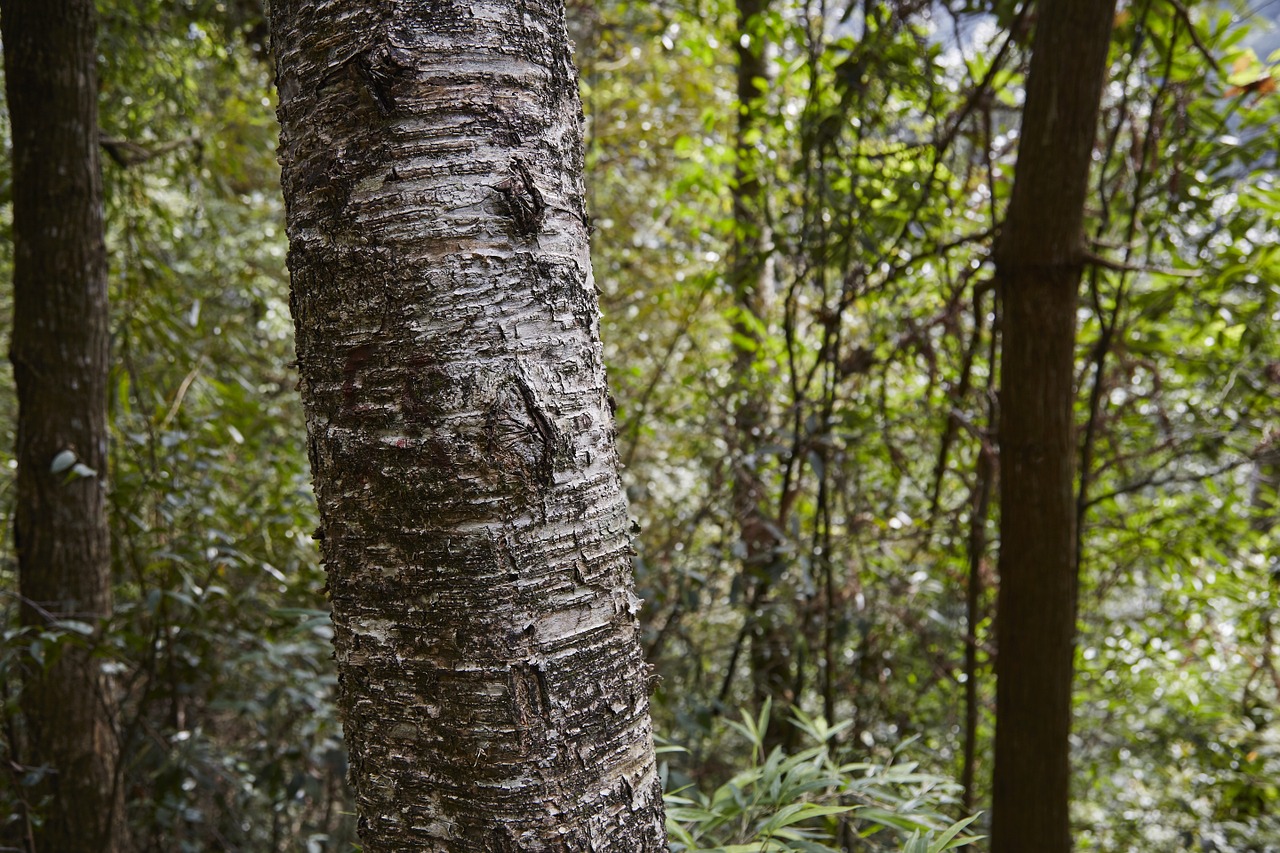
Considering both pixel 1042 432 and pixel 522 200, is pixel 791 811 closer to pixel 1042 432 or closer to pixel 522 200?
pixel 522 200

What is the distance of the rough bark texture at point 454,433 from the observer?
65 cm

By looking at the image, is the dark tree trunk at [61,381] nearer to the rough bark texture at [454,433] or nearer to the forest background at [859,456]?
the forest background at [859,456]

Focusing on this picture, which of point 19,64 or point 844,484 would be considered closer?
point 19,64

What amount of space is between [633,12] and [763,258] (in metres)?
2.55

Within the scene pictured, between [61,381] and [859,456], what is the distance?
83.4 inches

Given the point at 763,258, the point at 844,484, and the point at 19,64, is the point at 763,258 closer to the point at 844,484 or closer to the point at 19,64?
the point at 844,484

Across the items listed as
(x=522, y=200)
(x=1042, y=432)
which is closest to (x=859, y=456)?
(x=1042, y=432)

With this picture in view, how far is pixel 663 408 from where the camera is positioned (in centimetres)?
285

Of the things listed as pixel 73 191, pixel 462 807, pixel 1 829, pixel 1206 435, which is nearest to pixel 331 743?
pixel 1 829

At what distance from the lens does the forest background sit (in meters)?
2.10

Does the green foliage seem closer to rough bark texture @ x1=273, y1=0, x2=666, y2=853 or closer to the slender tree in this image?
rough bark texture @ x1=273, y1=0, x2=666, y2=853

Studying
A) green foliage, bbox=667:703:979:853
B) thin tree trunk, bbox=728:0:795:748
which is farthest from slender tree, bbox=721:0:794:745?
green foliage, bbox=667:703:979:853

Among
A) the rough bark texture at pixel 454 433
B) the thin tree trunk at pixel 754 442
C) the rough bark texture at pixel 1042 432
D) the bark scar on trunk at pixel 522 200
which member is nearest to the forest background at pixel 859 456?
the thin tree trunk at pixel 754 442

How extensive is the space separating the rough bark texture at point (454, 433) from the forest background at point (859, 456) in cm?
77
